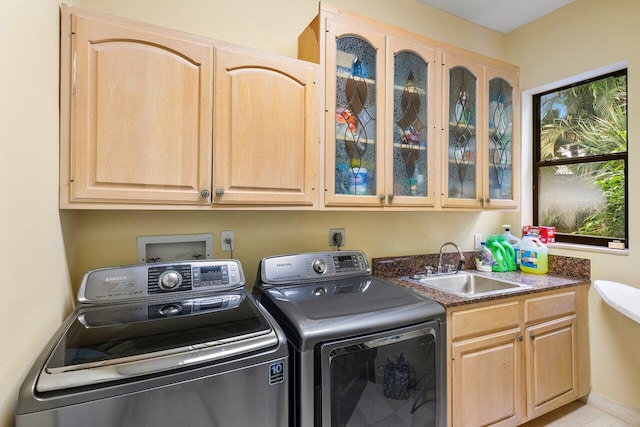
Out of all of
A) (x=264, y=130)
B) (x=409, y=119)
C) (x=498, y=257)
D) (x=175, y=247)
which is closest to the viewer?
(x=264, y=130)

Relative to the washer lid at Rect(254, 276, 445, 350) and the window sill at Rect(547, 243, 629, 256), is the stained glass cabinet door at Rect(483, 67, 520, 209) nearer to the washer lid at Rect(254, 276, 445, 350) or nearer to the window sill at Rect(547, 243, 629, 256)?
the window sill at Rect(547, 243, 629, 256)

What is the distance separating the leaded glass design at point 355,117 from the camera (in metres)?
1.64

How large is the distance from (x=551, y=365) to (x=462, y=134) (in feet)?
4.94

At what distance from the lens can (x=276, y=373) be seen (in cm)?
100

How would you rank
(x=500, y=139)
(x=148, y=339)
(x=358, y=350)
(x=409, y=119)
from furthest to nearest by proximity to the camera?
(x=500, y=139) < (x=409, y=119) < (x=358, y=350) < (x=148, y=339)

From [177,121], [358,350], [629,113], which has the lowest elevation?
[358,350]

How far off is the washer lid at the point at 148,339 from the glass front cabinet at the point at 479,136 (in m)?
1.41

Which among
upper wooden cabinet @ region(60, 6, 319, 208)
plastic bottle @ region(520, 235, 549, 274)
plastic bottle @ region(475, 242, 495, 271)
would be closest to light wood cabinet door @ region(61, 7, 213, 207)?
upper wooden cabinet @ region(60, 6, 319, 208)

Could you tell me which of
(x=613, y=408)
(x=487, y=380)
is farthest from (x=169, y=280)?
(x=613, y=408)

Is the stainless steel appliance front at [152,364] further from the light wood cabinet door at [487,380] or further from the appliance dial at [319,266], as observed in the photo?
the light wood cabinet door at [487,380]

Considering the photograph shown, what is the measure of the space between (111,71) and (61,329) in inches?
36.3

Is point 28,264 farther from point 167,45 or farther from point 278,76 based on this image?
point 278,76

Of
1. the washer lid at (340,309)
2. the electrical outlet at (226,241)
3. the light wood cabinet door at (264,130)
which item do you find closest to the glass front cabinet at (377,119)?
the light wood cabinet door at (264,130)

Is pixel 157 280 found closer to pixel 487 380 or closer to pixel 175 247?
pixel 175 247
